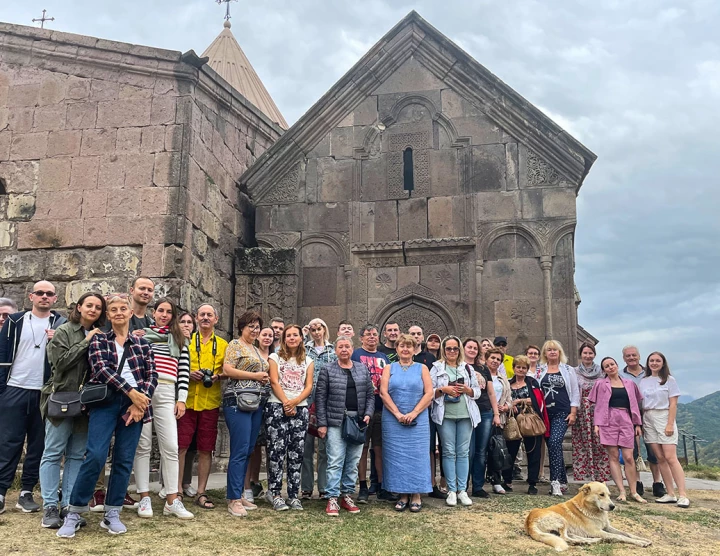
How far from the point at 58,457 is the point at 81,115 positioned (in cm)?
626

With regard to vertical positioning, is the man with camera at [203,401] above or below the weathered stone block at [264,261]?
below

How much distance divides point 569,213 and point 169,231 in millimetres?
5749

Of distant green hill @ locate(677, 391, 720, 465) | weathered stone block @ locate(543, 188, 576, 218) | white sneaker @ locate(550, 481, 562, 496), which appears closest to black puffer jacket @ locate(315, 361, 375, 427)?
white sneaker @ locate(550, 481, 562, 496)

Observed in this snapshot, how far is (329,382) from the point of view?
6277 millimetres

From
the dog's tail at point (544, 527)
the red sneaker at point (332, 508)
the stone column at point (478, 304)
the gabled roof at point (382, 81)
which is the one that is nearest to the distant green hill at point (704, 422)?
the stone column at point (478, 304)

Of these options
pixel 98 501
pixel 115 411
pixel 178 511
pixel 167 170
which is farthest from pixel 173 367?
pixel 167 170

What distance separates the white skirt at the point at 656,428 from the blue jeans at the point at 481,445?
1761mm

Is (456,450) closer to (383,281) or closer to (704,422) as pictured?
(383,281)

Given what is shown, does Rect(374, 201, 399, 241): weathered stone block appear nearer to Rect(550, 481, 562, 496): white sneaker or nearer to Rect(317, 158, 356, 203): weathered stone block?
Rect(317, 158, 356, 203): weathered stone block

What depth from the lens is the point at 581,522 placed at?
5.33 meters

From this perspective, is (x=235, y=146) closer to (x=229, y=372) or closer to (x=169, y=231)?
(x=169, y=231)

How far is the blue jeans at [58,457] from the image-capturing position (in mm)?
5031

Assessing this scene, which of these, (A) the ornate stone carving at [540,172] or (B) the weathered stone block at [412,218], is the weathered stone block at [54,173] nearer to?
(B) the weathered stone block at [412,218]

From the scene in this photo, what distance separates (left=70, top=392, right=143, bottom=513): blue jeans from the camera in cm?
475
